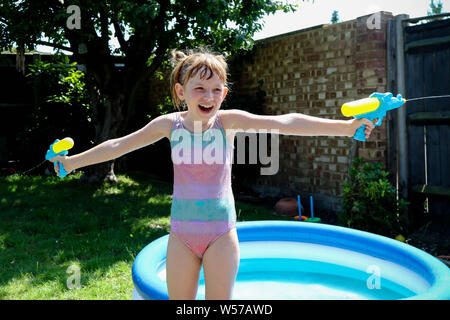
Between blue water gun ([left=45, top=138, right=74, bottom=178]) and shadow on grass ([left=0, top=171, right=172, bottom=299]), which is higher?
blue water gun ([left=45, top=138, right=74, bottom=178])

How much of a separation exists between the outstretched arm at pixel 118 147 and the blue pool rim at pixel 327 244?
794 mm

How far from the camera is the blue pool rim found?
8.19 ft

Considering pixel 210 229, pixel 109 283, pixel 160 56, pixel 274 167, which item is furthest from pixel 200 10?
pixel 210 229

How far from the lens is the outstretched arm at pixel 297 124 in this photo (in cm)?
206

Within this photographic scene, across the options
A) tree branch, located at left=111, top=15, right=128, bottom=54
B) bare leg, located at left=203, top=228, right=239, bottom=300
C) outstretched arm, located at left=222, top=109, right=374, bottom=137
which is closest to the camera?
bare leg, located at left=203, top=228, right=239, bottom=300

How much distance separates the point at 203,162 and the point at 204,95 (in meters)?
0.32

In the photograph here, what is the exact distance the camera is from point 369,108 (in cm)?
202

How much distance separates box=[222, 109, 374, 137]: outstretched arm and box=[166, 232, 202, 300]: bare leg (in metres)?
0.65

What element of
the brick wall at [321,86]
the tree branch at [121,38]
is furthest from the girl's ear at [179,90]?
the tree branch at [121,38]

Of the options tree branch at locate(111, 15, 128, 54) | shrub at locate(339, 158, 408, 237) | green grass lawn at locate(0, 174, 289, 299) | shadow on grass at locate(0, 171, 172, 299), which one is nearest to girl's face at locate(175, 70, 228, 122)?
green grass lawn at locate(0, 174, 289, 299)

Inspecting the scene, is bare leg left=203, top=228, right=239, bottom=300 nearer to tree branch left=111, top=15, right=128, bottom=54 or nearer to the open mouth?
the open mouth

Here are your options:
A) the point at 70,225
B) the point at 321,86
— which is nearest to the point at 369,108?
the point at 70,225

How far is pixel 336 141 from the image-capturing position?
6.10 metres

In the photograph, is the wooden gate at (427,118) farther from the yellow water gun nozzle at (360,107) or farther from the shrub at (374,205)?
the yellow water gun nozzle at (360,107)
